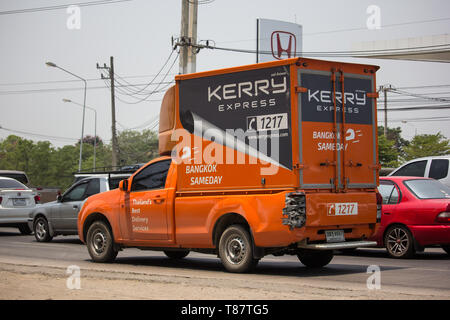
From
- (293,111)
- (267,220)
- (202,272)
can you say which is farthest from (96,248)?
(293,111)

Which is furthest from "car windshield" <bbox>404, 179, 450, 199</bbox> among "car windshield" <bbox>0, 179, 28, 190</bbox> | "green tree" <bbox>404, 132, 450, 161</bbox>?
"green tree" <bbox>404, 132, 450, 161</bbox>

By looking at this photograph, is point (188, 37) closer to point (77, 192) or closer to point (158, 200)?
point (77, 192)

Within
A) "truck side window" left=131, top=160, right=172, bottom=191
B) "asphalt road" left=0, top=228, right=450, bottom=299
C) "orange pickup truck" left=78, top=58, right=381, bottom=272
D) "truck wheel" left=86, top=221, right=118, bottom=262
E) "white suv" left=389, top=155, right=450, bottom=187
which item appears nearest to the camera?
"asphalt road" left=0, top=228, right=450, bottom=299

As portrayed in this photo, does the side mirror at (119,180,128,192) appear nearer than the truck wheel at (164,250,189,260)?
Yes

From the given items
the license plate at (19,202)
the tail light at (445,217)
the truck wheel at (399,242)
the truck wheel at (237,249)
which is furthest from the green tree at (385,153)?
the truck wheel at (237,249)

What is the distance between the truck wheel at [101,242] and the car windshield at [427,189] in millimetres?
5979

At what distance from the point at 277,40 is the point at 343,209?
108 feet

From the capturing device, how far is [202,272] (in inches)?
444

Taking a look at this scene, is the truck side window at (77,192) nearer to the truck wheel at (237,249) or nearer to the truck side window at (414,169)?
the truck side window at (414,169)

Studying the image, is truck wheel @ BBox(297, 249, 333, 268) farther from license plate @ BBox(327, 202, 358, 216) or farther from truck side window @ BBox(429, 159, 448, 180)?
truck side window @ BBox(429, 159, 448, 180)

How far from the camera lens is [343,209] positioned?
1076 centimetres

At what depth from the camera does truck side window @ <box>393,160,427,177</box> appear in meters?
17.0

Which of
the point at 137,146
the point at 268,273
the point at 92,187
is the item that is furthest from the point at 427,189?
the point at 137,146
